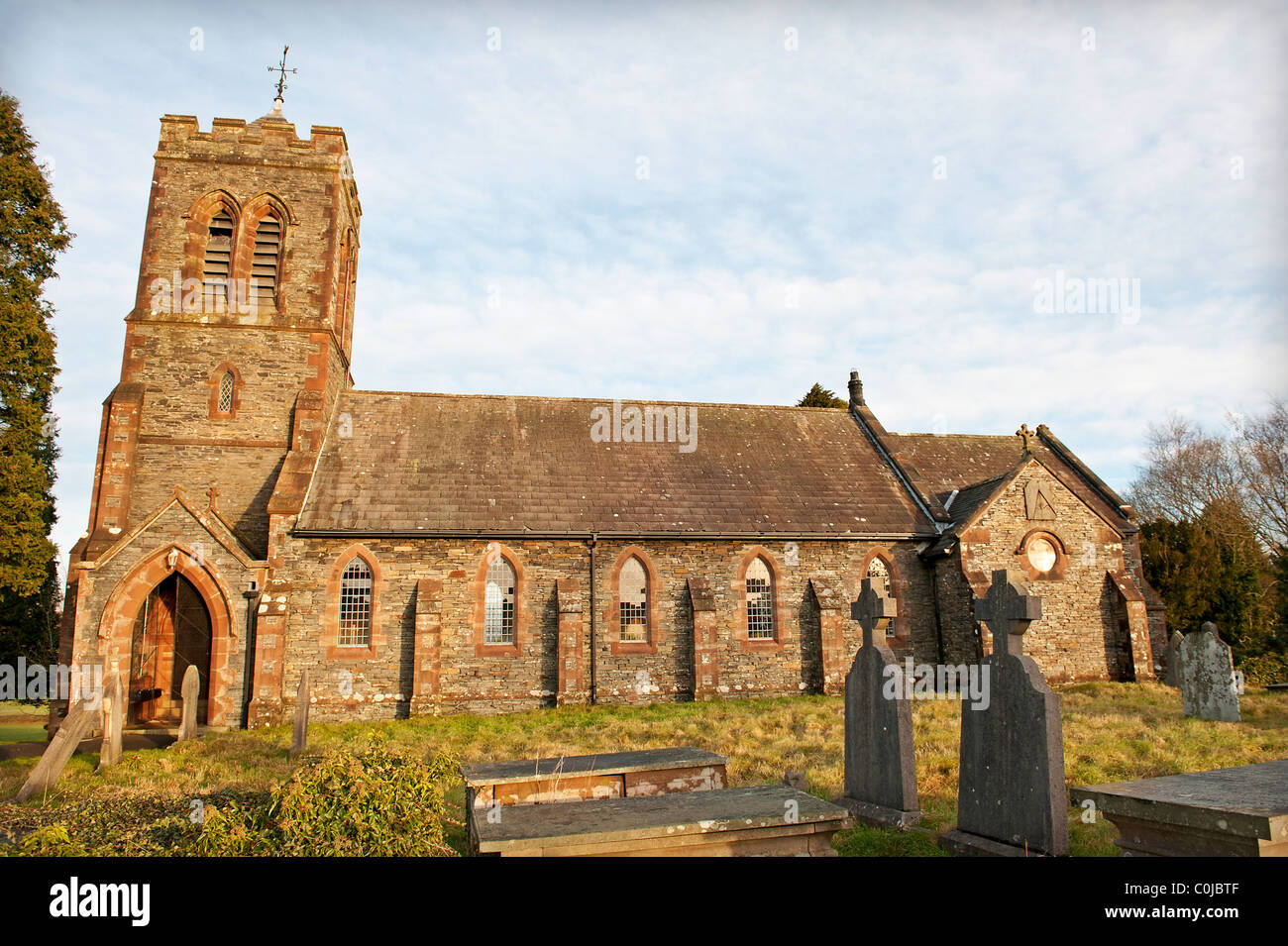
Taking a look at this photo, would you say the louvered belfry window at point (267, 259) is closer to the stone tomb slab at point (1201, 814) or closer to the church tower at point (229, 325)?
the church tower at point (229, 325)

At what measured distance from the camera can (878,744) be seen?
9.46m

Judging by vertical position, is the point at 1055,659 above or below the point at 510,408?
below

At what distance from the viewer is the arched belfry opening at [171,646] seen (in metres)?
20.1

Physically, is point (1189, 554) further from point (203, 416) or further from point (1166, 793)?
point (203, 416)

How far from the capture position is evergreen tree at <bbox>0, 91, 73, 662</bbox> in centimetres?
2120

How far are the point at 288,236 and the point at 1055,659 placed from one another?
25938mm

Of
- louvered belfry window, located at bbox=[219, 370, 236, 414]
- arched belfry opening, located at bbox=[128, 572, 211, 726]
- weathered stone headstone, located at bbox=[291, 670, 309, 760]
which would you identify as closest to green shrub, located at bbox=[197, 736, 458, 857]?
weathered stone headstone, located at bbox=[291, 670, 309, 760]

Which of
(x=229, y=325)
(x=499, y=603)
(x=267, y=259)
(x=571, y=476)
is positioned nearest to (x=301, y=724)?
(x=499, y=603)

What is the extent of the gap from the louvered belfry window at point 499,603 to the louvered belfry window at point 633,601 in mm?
3025

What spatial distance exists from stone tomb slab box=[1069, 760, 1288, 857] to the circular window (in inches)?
631

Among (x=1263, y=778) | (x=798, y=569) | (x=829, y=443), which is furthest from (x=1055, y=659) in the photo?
(x=1263, y=778)
